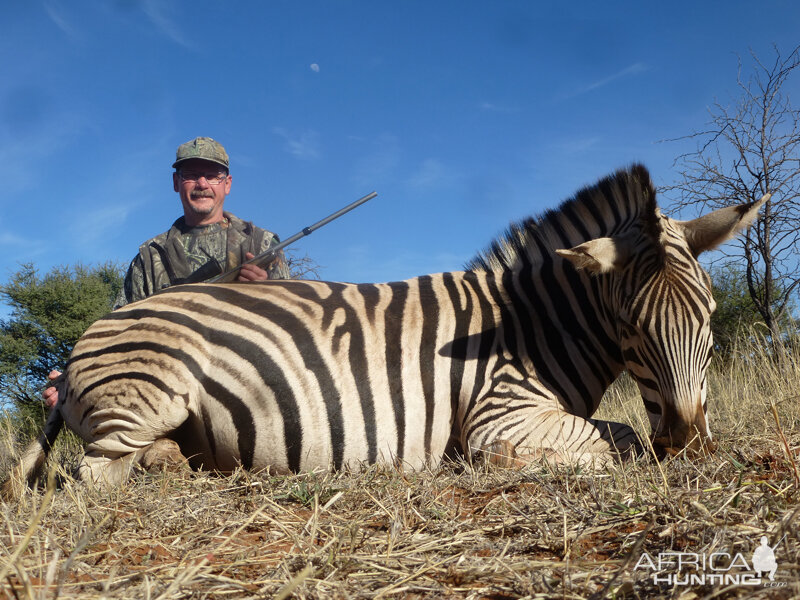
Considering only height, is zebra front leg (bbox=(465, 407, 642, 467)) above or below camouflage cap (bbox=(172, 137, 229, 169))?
below

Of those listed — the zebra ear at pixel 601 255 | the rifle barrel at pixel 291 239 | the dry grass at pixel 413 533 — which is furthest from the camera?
the rifle barrel at pixel 291 239

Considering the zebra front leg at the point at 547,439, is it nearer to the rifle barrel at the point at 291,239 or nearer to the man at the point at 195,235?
the rifle barrel at the point at 291,239

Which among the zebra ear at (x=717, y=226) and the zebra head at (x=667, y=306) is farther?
the zebra ear at (x=717, y=226)

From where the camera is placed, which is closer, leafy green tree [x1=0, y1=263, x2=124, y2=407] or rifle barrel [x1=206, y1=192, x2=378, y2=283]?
rifle barrel [x1=206, y1=192, x2=378, y2=283]

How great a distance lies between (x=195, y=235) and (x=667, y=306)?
580cm

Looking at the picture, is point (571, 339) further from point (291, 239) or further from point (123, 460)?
point (291, 239)

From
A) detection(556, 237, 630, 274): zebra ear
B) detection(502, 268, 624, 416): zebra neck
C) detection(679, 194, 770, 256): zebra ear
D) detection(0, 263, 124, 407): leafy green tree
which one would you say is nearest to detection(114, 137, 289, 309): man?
detection(502, 268, 624, 416): zebra neck

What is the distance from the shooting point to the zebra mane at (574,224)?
3936 mm

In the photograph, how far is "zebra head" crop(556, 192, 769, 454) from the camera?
123 inches

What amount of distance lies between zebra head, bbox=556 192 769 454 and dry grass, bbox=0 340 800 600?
0.99ft

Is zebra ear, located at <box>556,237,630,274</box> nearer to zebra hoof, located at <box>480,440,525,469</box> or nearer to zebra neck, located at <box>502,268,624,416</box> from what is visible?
zebra neck, located at <box>502,268,624,416</box>

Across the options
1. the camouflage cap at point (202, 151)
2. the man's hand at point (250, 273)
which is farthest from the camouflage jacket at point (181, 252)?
the man's hand at point (250, 273)

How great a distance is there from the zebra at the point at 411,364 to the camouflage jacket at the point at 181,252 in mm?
3070

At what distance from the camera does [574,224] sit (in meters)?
4.23
